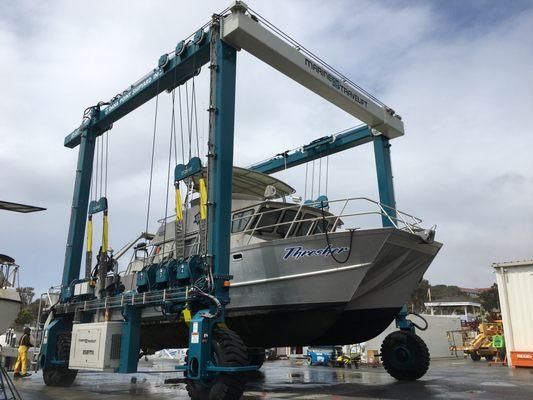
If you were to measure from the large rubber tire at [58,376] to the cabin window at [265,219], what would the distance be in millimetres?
5617

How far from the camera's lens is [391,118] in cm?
1228

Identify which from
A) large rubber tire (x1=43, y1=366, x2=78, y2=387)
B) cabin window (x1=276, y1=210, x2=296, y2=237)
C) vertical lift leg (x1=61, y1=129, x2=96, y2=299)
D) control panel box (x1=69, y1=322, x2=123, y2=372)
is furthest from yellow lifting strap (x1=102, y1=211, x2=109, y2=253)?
cabin window (x1=276, y1=210, x2=296, y2=237)

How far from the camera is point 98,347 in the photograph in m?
9.24

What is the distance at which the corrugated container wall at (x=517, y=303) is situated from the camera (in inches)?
567

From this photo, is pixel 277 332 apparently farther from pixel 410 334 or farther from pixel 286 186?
pixel 286 186

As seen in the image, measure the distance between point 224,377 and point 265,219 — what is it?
403 cm

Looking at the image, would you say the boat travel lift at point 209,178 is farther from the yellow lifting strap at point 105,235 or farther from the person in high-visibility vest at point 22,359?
the person in high-visibility vest at point 22,359

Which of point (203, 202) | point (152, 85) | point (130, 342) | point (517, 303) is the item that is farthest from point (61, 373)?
point (517, 303)

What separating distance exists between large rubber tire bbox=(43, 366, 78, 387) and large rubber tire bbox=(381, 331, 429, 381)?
7.29m

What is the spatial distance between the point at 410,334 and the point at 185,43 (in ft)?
26.5

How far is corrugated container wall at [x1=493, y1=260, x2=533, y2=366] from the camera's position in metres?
14.4

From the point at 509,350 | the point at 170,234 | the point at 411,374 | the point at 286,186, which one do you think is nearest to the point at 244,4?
the point at 286,186

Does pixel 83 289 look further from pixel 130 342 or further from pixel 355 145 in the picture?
pixel 355 145

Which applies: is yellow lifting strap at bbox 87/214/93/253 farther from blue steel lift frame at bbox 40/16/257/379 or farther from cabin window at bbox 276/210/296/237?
cabin window at bbox 276/210/296/237
